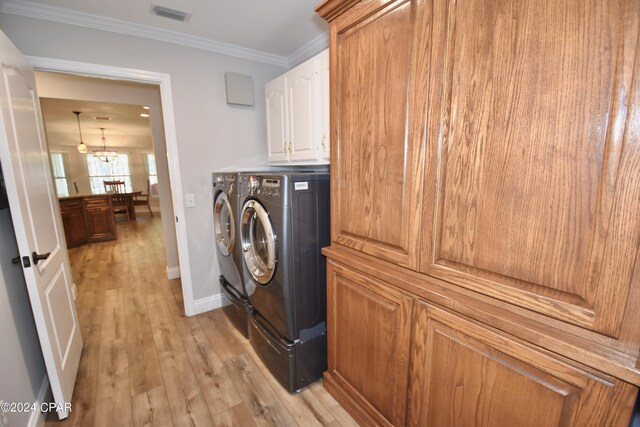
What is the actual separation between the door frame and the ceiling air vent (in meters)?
0.43

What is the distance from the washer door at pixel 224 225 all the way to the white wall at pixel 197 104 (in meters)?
0.15

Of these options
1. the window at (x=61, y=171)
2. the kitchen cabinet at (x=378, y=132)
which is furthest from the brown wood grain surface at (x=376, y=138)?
the window at (x=61, y=171)

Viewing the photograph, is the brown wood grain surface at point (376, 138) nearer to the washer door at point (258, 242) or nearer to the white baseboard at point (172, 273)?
the washer door at point (258, 242)

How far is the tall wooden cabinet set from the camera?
63cm

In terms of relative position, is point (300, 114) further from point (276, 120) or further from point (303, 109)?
point (276, 120)

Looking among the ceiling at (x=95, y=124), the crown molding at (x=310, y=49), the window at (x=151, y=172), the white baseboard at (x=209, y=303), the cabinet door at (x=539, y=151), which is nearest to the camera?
the cabinet door at (x=539, y=151)

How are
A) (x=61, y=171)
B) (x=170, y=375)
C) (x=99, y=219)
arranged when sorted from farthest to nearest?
(x=61, y=171) → (x=99, y=219) → (x=170, y=375)

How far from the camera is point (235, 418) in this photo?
1538 millimetres

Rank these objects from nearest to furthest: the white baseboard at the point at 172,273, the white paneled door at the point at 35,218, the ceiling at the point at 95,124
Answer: the white paneled door at the point at 35,218, the white baseboard at the point at 172,273, the ceiling at the point at 95,124

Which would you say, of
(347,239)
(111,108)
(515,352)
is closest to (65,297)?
(347,239)

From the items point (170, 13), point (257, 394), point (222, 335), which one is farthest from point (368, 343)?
point (170, 13)

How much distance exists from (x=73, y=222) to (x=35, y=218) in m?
4.37

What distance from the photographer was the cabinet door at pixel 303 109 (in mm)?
1955

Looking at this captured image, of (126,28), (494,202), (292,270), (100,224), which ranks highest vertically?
(126,28)
